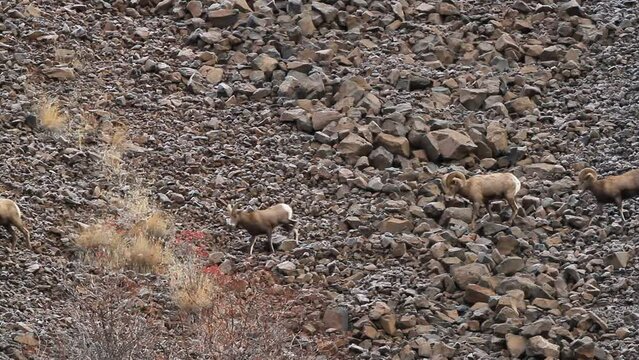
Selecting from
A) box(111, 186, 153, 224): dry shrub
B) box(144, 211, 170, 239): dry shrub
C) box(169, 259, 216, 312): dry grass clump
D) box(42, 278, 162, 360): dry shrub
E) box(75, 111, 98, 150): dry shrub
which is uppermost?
box(42, 278, 162, 360): dry shrub

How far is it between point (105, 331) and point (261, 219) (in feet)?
10.9

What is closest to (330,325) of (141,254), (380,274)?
(380,274)

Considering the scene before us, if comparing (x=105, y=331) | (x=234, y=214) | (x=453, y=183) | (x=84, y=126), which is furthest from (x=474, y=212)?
(x=84, y=126)

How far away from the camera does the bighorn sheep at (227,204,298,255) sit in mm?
14219

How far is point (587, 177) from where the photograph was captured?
14.7 m

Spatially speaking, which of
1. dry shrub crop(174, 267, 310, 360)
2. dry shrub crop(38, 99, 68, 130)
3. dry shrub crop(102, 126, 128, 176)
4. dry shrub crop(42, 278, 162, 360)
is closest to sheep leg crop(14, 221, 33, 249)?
dry shrub crop(42, 278, 162, 360)

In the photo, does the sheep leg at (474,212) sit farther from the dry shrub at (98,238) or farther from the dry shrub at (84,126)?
the dry shrub at (84,126)

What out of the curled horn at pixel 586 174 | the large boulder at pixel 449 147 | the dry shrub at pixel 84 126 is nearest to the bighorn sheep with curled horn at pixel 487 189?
the curled horn at pixel 586 174

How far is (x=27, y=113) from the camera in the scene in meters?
16.4

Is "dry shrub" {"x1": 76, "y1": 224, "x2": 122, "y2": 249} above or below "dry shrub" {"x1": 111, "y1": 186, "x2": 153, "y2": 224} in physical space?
above

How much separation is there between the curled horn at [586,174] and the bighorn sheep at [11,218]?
20.3 feet

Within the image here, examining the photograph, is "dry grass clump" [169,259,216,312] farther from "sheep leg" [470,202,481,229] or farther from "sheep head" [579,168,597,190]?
"sheep head" [579,168,597,190]

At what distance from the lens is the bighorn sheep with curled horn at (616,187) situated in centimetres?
1446

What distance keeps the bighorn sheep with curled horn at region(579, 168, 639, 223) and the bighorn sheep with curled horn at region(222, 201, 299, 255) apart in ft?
11.3
